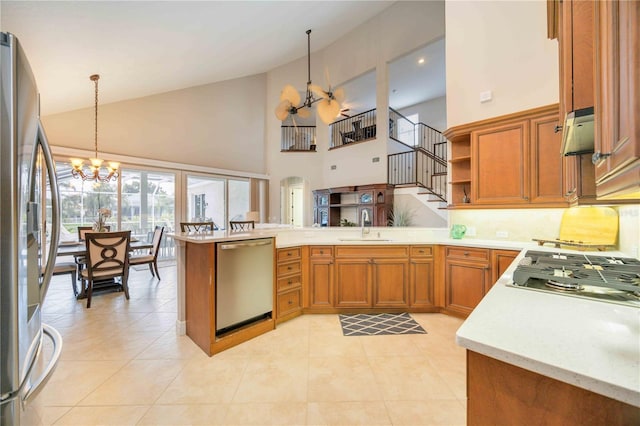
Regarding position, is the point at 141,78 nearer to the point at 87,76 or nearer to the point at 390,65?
the point at 87,76

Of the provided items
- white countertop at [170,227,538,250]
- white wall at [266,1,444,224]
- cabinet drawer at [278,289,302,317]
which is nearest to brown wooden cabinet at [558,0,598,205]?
white countertop at [170,227,538,250]

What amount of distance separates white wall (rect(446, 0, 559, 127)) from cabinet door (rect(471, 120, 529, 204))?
0.29 meters

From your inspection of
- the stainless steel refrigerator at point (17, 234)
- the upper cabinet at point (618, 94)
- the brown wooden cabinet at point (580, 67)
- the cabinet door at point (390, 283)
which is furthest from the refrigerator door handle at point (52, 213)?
the cabinet door at point (390, 283)

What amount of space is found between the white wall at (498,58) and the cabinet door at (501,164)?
11.5 inches

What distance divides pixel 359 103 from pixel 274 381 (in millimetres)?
9365

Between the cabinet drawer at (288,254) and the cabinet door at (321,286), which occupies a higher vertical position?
the cabinet drawer at (288,254)

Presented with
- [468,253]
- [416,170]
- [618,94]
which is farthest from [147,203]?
[618,94]

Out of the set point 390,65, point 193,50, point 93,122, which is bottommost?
point 93,122

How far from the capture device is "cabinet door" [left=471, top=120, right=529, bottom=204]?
2.89m

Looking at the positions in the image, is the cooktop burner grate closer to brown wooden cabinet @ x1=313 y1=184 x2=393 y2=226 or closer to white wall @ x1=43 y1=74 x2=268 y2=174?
brown wooden cabinet @ x1=313 y1=184 x2=393 y2=226

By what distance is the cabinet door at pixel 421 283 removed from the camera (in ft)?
10.5

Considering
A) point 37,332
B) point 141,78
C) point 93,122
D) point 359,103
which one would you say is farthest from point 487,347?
point 359,103

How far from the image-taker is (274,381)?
194 cm

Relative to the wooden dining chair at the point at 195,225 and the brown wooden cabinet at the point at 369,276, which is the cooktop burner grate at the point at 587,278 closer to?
the brown wooden cabinet at the point at 369,276
